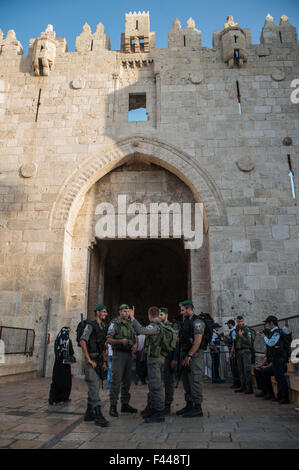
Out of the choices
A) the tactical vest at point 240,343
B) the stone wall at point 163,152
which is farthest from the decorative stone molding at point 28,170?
the tactical vest at point 240,343

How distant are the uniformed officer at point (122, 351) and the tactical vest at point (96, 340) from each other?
0.54ft

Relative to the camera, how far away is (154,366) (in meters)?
4.44

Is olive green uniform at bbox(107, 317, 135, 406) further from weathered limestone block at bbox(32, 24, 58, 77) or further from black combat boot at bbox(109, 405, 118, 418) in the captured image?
weathered limestone block at bbox(32, 24, 58, 77)

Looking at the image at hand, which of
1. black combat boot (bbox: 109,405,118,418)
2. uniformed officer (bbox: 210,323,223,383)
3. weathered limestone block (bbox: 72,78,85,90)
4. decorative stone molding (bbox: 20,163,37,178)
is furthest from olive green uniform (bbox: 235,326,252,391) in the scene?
weathered limestone block (bbox: 72,78,85,90)

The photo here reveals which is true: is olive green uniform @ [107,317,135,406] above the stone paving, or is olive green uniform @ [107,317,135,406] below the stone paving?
above

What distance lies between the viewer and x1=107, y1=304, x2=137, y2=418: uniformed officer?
4.72 m

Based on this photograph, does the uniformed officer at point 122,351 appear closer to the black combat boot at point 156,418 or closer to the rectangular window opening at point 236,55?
the black combat boot at point 156,418

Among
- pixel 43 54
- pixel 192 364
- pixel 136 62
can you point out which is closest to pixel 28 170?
pixel 43 54

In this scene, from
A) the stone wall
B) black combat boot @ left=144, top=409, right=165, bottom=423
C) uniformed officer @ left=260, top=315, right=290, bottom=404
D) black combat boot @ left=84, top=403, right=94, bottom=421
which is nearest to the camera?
black combat boot @ left=144, top=409, right=165, bottom=423

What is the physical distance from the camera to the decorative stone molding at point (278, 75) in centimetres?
1140

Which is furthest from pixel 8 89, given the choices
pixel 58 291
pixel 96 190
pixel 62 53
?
pixel 58 291

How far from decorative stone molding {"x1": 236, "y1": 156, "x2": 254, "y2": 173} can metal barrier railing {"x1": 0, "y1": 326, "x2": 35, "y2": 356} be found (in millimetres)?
7601

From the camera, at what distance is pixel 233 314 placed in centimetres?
937

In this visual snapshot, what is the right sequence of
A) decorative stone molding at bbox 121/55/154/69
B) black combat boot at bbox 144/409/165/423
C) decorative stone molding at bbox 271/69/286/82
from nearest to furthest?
black combat boot at bbox 144/409/165/423 → decorative stone molding at bbox 271/69/286/82 → decorative stone molding at bbox 121/55/154/69
